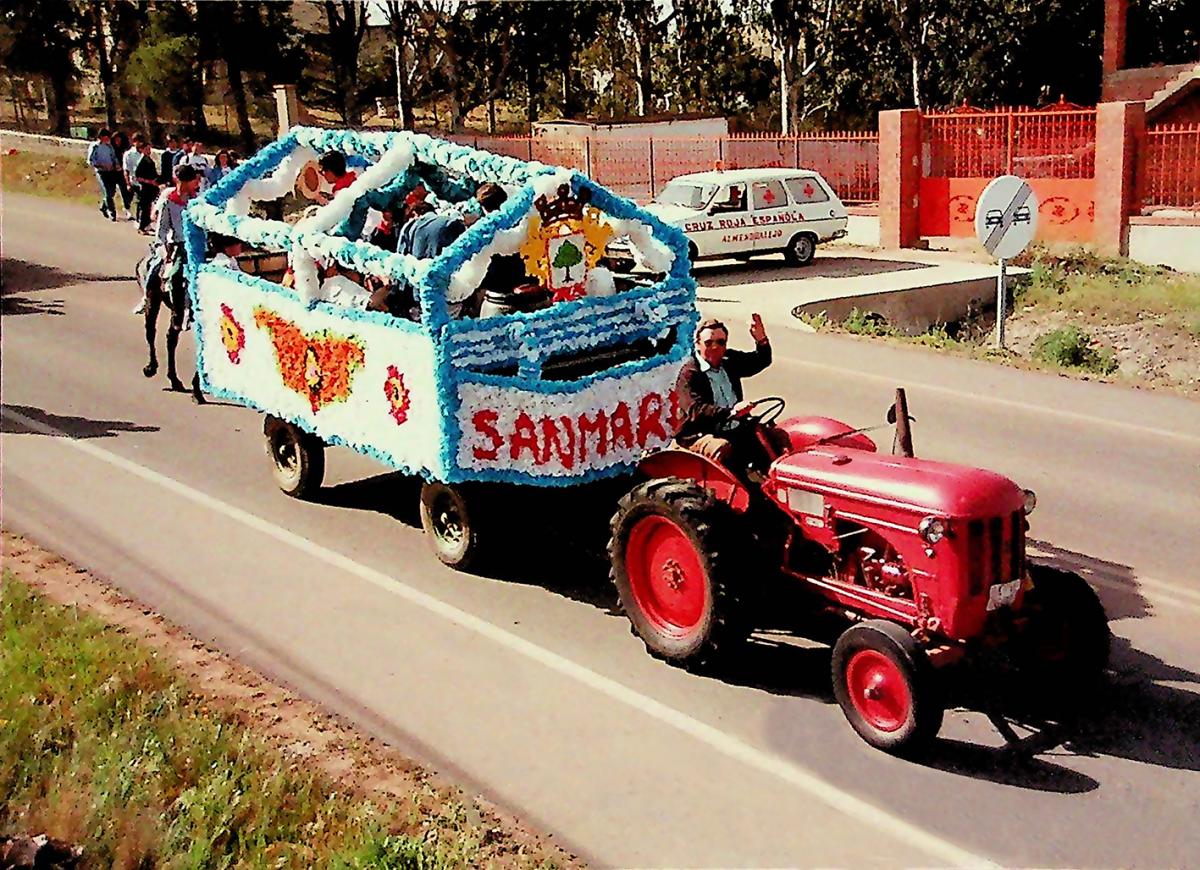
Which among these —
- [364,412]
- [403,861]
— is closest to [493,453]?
[364,412]

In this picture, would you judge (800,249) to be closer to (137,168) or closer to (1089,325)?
(1089,325)

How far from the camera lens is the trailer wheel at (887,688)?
6285mm

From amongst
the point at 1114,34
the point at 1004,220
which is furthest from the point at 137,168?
the point at 1114,34

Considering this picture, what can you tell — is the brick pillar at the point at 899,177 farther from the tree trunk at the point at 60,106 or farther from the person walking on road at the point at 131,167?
the tree trunk at the point at 60,106

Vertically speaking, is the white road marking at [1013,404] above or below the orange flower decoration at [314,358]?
below

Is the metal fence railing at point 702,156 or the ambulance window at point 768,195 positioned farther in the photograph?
the metal fence railing at point 702,156

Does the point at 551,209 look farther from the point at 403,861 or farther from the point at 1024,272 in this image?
the point at 1024,272

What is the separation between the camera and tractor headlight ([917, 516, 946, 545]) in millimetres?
6348

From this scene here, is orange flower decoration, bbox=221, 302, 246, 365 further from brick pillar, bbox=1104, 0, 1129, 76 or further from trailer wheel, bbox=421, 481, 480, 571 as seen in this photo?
brick pillar, bbox=1104, 0, 1129, 76

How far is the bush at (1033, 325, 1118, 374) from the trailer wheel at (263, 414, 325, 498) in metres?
9.09

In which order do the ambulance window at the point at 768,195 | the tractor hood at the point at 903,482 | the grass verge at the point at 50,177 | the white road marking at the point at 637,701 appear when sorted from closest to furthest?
the white road marking at the point at 637,701 < the tractor hood at the point at 903,482 < the ambulance window at the point at 768,195 < the grass verge at the point at 50,177

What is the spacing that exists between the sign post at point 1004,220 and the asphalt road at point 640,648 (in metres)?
2.99

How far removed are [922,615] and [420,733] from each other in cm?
250

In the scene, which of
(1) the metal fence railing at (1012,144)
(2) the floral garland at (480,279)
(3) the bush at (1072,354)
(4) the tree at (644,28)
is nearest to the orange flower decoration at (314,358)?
(2) the floral garland at (480,279)
